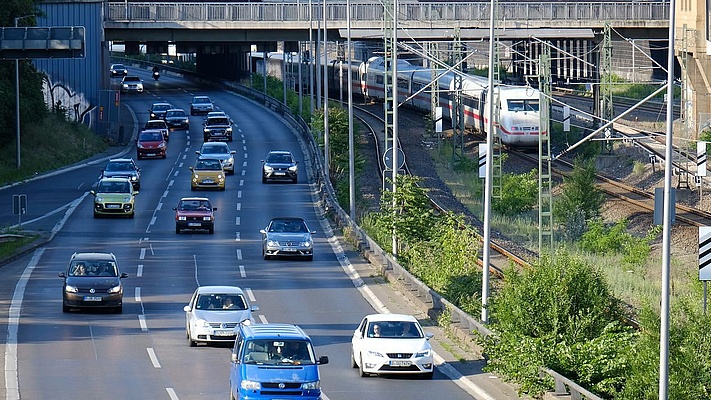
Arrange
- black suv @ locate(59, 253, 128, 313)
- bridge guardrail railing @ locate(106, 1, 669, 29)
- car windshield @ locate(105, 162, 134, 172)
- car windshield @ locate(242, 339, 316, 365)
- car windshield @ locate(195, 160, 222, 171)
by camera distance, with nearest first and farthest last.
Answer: car windshield @ locate(242, 339, 316, 365) → black suv @ locate(59, 253, 128, 313) → car windshield @ locate(105, 162, 134, 172) → car windshield @ locate(195, 160, 222, 171) → bridge guardrail railing @ locate(106, 1, 669, 29)

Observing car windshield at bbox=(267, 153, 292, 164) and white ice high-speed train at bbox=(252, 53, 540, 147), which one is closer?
car windshield at bbox=(267, 153, 292, 164)

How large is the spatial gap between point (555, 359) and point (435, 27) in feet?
210

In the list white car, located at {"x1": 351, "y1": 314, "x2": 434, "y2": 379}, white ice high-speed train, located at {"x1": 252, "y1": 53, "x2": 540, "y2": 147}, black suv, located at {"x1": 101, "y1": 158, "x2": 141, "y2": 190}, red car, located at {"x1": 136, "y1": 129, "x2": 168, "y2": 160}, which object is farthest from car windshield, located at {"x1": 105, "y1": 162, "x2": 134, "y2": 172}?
white car, located at {"x1": 351, "y1": 314, "x2": 434, "y2": 379}

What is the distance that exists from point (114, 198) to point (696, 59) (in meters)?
38.3

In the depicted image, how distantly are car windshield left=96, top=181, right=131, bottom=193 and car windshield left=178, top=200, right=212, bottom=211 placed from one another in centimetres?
460

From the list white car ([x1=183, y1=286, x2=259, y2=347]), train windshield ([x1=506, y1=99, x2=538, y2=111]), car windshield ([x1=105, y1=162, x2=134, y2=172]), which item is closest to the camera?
white car ([x1=183, y1=286, x2=259, y2=347])

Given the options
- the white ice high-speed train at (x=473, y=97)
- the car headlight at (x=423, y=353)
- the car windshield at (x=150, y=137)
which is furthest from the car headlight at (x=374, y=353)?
the car windshield at (x=150, y=137)

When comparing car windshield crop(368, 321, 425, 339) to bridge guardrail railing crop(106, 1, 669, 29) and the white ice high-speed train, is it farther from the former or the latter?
bridge guardrail railing crop(106, 1, 669, 29)

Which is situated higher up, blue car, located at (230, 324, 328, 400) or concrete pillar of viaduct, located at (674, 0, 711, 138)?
concrete pillar of viaduct, located at (674, 0, 711, 138)

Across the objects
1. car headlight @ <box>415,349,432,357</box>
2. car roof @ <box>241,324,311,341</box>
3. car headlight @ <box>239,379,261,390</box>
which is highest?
car roof @ <box>241,324,311,341</box>

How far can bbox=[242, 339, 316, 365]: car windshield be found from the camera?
76.0 ft

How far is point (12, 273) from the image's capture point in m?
42.4

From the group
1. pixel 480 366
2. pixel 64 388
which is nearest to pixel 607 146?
pixel 480 366

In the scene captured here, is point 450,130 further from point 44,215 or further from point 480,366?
point 480,366
